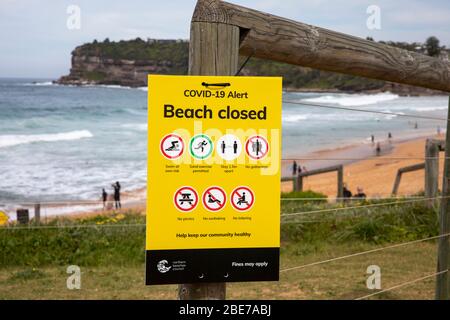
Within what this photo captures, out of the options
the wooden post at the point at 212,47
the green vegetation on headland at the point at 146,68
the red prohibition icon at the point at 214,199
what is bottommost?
the red prohibition icon at the point at 214,199

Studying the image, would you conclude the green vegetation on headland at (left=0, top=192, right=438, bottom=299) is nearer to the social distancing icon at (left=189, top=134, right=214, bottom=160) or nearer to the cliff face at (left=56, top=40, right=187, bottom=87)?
the social distancing icon at (left=189, top=134, right=214, bottom=160)

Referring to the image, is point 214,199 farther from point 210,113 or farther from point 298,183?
point 298,183

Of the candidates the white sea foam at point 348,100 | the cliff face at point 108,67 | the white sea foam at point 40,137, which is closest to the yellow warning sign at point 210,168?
the white sea foam at point 40,137

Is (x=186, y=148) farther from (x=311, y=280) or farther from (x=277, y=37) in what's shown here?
(x=311, y=280)

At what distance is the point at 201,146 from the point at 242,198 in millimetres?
272

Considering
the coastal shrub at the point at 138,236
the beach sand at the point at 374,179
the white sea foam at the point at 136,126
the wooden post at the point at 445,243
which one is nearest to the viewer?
the wooden post at the point at 445,243

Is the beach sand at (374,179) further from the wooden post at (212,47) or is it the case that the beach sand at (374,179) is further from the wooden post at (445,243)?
the wooden post at (212,47)

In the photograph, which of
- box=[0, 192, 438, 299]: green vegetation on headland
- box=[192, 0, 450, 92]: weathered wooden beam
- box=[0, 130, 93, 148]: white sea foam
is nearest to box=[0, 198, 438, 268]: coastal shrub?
box=[0, 192, 438, 299]: green vegetation on headland

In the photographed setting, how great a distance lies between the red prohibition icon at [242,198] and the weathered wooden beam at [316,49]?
58cm

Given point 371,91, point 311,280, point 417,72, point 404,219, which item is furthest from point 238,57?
point 371,91

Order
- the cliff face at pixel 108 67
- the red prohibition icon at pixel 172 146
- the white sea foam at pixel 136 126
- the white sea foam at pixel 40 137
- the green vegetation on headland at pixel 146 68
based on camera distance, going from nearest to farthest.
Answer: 1. the red prohibition icon at pixel 172 146
2. the white sea foam at pixel 40 137
3. the white sea foam at pixel 136 126
4. the green vegetation on headland at pixel 146 68
5. the cliff face at pixel 108 67

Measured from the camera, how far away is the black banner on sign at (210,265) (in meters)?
2.26

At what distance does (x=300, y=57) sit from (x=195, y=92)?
0.58m

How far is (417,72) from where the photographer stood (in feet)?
10.2
